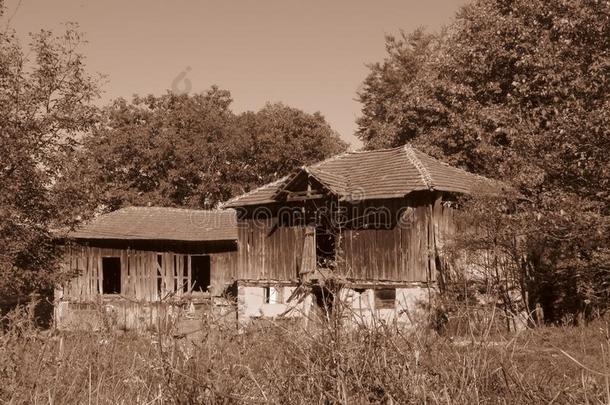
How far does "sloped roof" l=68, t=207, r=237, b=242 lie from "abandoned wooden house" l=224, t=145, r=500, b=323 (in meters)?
3.61

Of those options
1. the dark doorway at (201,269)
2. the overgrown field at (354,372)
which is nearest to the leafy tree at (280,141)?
the dark doorway at (201,269)

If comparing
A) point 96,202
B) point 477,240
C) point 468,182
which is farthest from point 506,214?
point 96,202

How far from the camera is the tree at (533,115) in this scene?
1313 centimetres

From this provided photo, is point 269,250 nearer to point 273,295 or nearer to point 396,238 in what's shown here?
point 273,295

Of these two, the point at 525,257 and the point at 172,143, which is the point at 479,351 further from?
the point at 172,143

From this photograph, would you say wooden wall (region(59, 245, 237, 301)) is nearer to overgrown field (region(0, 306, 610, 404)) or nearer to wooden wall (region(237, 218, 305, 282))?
wooden wall (region(237, 218, 305, 282))

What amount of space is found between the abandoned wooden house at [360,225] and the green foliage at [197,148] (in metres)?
17.4

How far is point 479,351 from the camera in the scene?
8.64 feet

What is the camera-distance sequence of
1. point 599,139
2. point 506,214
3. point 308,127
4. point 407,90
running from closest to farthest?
point 599,139
point 506,214
point 407,90
point 308,127

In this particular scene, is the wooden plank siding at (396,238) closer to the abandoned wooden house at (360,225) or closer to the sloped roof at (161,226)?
the abandoned wooden house at (360,225)

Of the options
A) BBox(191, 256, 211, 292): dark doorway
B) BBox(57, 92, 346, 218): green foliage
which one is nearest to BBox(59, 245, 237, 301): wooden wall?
BBox(191, 256, 211, 292): dark doorway

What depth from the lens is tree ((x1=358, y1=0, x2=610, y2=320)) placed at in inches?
517

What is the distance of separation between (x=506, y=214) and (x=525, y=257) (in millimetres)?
1998

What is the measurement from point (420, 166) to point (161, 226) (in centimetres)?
1292
